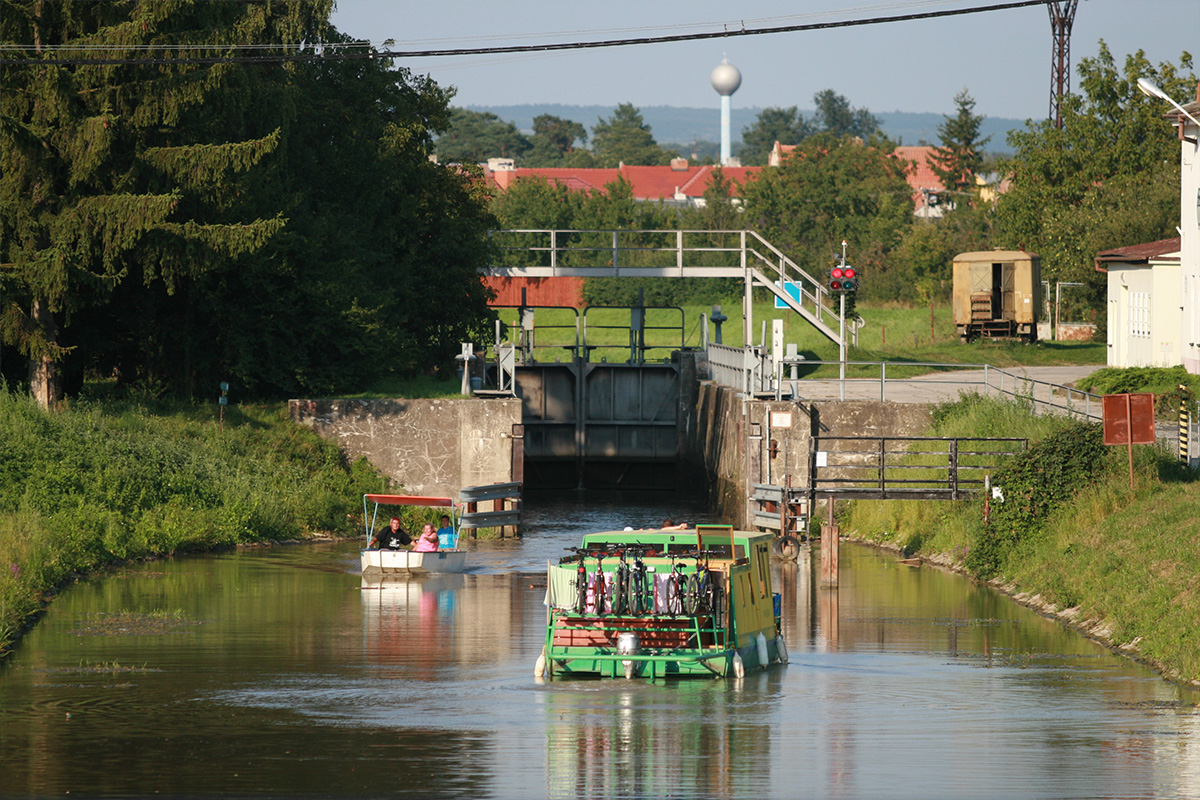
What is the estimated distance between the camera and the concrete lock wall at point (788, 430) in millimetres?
34750

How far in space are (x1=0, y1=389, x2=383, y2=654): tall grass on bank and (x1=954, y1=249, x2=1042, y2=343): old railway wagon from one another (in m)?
26.8

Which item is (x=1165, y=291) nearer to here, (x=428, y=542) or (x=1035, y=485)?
(x=1035, y=485)

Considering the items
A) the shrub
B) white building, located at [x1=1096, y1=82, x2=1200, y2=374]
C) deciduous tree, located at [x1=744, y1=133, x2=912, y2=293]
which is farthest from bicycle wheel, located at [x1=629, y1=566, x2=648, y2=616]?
deciduous tree, located at [x1=744, y1=133, x2=912, y2=293]

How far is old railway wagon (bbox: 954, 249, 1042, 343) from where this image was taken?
55469 millimetres

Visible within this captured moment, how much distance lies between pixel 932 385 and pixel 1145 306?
24.0 ft

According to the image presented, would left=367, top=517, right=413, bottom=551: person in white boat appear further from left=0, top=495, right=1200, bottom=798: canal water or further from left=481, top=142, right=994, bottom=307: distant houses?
left=481, top=142, right=994, bottom=307: distant houses

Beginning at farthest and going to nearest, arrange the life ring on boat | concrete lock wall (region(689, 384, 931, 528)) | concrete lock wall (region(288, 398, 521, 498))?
concrete lock wall (region(288, 398, 521, 498)), concrete lock wall (region(689, 384, 931, 528)), the life ring on boat

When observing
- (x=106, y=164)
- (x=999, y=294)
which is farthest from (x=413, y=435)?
(x=999, y=294)

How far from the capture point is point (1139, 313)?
46562 millimetres

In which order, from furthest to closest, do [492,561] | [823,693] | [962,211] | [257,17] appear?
1. [962,211]
2. [257,17]
3. [492,561]
4. [823,693]

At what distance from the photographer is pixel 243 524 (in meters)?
32.9

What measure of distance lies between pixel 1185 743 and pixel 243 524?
21477 millimetres

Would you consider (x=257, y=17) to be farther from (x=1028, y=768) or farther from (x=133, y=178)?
(x=1028, y=768)

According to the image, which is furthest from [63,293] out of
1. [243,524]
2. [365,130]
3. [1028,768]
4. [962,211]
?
[962,211]
